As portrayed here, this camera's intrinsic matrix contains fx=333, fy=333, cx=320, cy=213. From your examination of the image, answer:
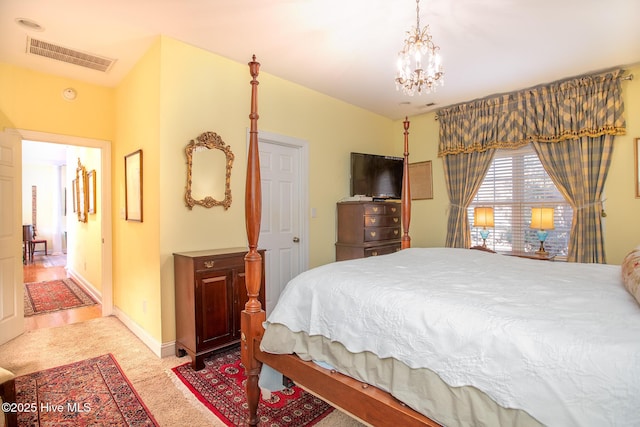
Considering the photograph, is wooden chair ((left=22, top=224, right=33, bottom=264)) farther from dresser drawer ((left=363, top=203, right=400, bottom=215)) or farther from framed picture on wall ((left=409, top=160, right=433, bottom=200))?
framed picture on wall ((left=409, top=160, right=433, bottom=200))

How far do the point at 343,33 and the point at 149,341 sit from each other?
3.22 metres

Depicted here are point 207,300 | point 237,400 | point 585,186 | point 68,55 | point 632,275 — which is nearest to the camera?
point 632,275

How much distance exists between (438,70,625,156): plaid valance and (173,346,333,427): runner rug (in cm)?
381

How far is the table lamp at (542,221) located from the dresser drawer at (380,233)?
1.62 metres

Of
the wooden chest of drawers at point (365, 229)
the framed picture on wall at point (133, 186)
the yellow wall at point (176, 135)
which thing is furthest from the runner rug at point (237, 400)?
the wooden chest of drawers at point (365, 229)

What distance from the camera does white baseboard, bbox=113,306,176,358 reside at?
2873mm

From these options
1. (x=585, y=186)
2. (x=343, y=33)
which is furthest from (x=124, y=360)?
(x=585, y=186)

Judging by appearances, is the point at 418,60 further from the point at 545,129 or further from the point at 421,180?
the point at 421,180

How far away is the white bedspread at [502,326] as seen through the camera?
0.94m

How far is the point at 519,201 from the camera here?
4.27 metres

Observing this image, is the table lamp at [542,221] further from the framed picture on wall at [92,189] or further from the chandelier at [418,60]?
the framed picture on wall at [92,189]

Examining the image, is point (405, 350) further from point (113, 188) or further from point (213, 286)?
point (113, 188)

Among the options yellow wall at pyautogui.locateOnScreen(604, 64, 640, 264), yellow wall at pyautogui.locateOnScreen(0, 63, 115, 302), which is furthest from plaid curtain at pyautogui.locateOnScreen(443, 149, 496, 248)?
yellow wall at pyautogui.locateOnScreen(0, 63, 115, 302)

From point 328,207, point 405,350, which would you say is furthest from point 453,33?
point 405,350
